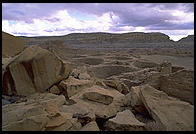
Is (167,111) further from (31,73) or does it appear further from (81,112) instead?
(31,73)

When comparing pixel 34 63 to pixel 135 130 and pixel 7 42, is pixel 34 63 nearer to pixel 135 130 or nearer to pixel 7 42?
pixel 135 130

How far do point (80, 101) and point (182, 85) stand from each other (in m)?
1.98

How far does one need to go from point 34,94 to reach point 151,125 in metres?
2.78

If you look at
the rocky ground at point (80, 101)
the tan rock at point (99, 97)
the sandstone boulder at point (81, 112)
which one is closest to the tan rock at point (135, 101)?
the rocky ground at point (80, 101)

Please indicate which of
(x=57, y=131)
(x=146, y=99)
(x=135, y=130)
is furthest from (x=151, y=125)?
(x=57, y=131)

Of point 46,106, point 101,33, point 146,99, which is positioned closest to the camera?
point 46,106

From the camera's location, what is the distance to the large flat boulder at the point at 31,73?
5531 mm

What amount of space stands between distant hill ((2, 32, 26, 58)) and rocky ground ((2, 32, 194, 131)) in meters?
2.72

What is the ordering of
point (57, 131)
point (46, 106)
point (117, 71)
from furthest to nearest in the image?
point (117, 71), point (46, 106), point (57, 131)

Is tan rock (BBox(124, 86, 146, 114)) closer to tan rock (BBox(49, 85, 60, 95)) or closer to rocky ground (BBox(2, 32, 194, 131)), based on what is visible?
rocky ground (BBox(2, 32, 194, 131))

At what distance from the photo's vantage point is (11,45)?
873 cm

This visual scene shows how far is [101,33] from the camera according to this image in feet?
241

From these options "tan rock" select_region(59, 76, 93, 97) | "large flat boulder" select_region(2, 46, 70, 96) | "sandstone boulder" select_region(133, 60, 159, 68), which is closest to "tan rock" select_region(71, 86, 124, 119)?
"tan rock" select_region(59, 76, 93, 97)

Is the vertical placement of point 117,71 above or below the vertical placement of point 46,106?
below
